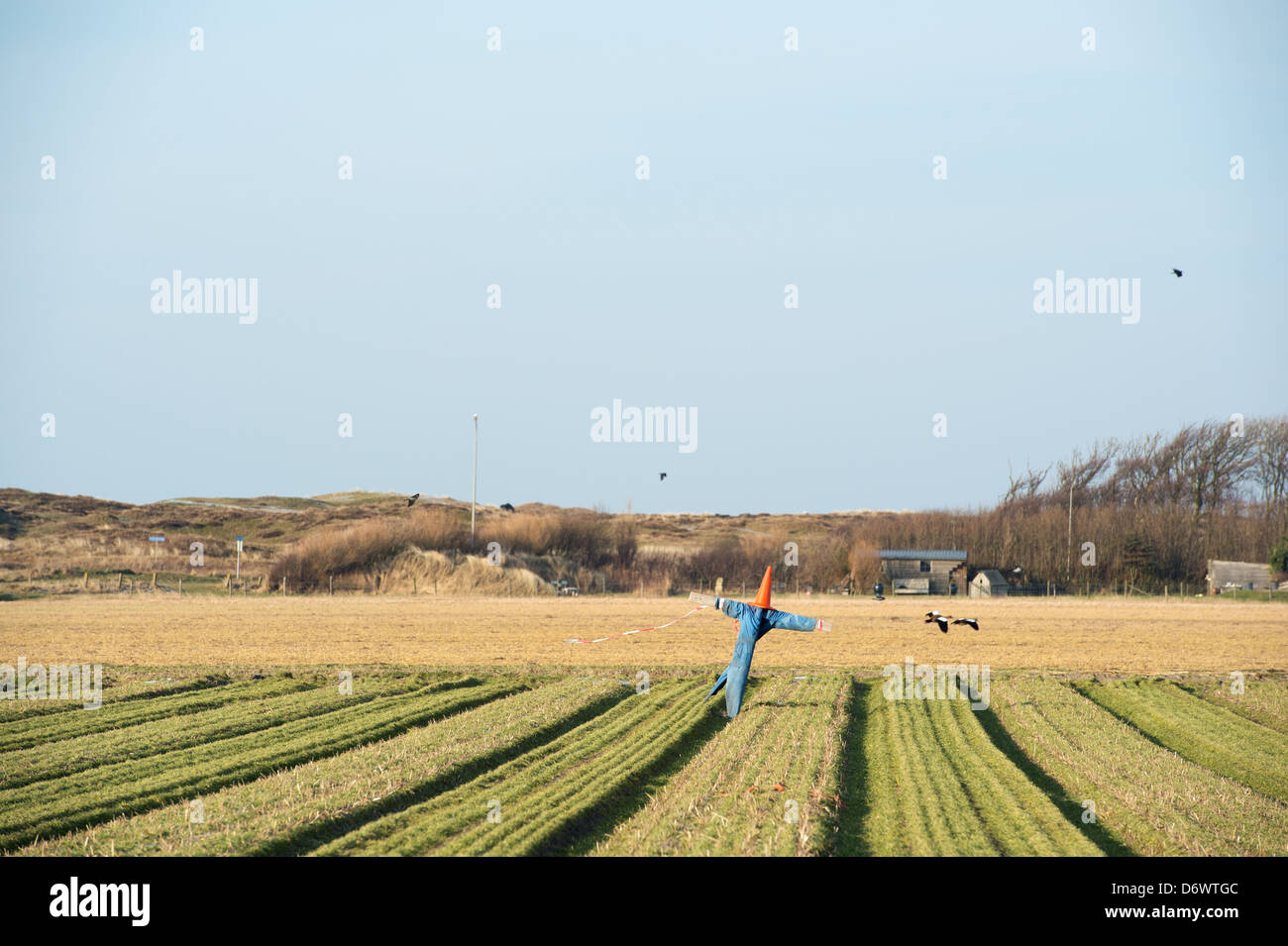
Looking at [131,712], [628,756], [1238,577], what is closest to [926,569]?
[1238,577]

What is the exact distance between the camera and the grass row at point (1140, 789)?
447 inches

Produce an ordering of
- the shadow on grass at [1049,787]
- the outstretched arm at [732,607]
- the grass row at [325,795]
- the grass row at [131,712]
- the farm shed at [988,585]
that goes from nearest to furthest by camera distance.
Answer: the grass row at [325,795] → the shadow on grass at [1049,787] → the outstretched arm at [732,607] → the grass row at [131,712] → the farm shed at [988,585]

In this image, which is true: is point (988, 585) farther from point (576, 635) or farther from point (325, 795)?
point (325, 795)

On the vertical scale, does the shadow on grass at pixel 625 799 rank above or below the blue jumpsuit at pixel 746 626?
below

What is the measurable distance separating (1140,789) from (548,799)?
7.65m

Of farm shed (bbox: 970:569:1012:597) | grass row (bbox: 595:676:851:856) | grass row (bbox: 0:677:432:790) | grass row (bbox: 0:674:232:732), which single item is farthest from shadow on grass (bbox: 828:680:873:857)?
farm shed (bbox: 970:569:1012:597)

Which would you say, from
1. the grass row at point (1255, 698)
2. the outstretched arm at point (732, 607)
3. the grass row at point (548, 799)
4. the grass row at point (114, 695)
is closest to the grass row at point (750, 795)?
the grass row at point (548, 799)

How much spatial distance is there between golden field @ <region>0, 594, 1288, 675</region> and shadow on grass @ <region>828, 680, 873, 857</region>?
931 centimetres

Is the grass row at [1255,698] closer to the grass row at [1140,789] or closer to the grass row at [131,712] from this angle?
the grass row at [1140,789]

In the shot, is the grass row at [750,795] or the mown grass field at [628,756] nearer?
the grass row at [750,795]

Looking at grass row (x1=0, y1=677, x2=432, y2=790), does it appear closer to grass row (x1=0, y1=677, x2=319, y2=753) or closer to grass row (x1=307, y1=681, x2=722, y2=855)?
grass row (x1=0, y1=677, x2=319, y2=753)

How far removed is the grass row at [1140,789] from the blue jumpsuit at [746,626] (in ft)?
13.5
